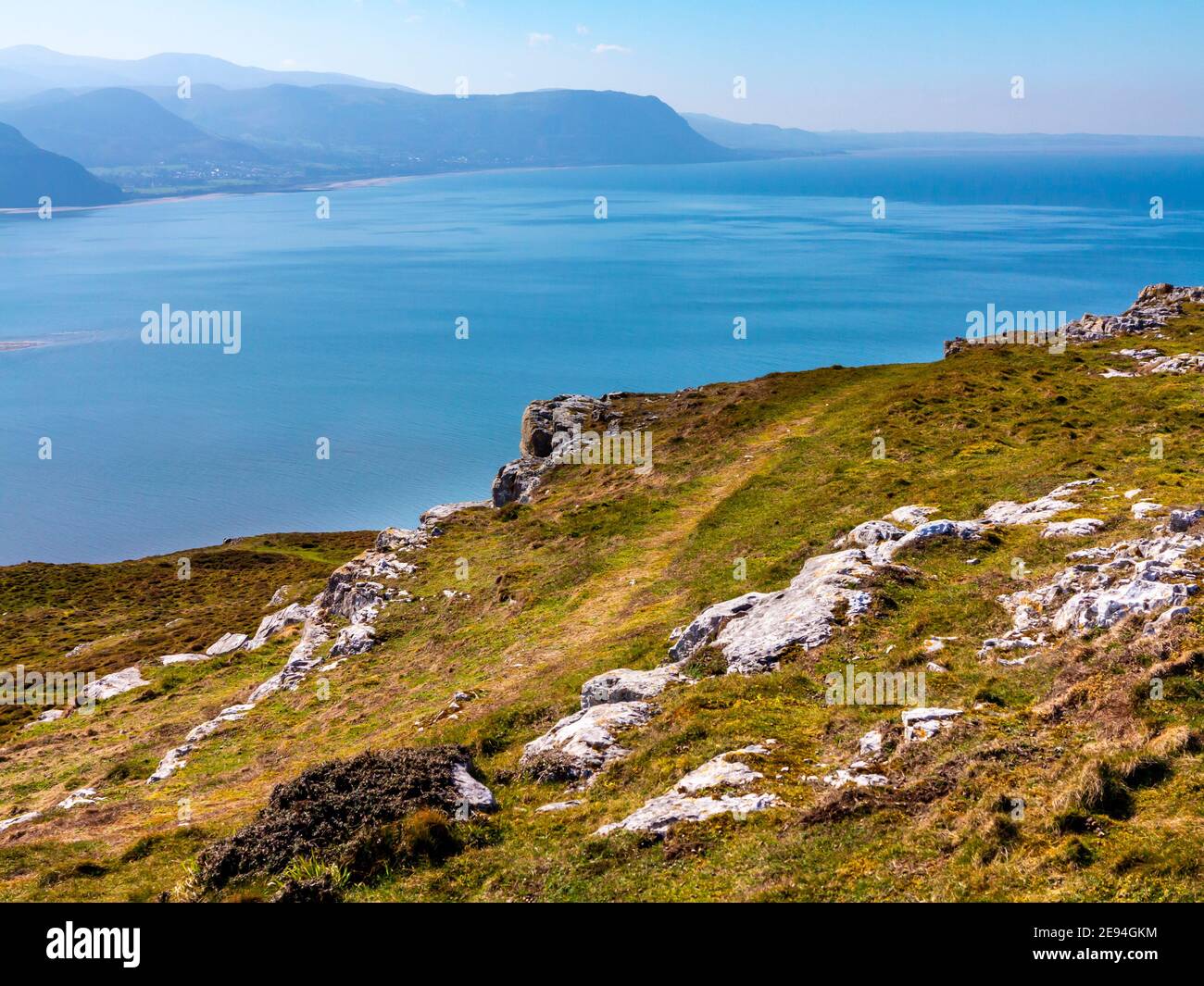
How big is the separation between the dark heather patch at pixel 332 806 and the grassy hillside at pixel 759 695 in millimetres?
763

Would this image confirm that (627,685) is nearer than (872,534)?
Yes

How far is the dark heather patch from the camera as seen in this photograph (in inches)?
591

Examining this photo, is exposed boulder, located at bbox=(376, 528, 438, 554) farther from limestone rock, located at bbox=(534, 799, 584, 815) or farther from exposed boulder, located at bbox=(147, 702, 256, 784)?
limestone rock, located at bbox=(534, 799, 584, 815)

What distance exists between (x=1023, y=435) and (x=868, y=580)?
20.6 metres

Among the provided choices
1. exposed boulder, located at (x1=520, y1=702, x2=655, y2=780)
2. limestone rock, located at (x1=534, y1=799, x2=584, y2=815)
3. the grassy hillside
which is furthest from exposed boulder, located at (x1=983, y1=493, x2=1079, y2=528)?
limestone rock, located at (x1=534, y1=799, x2=584, y2=815)

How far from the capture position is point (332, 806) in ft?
53.0

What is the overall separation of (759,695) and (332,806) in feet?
30.3

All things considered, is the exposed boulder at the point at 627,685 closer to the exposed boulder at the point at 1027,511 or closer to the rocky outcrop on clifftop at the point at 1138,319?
the exposed boulder at the point at 1027,511

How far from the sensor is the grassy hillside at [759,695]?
1227 cm

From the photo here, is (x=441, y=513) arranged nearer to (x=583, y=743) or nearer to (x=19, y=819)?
(x=19, y=819)

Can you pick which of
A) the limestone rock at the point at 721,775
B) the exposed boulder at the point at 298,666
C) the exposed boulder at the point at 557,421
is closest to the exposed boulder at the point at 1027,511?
the limestone rock at the point at 721,775

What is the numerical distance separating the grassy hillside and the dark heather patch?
76 centimetres

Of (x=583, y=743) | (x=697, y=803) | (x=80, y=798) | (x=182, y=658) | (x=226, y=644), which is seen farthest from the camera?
(x=226, y=644)

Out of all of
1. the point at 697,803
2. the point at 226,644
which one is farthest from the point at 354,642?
the point at 697,803
